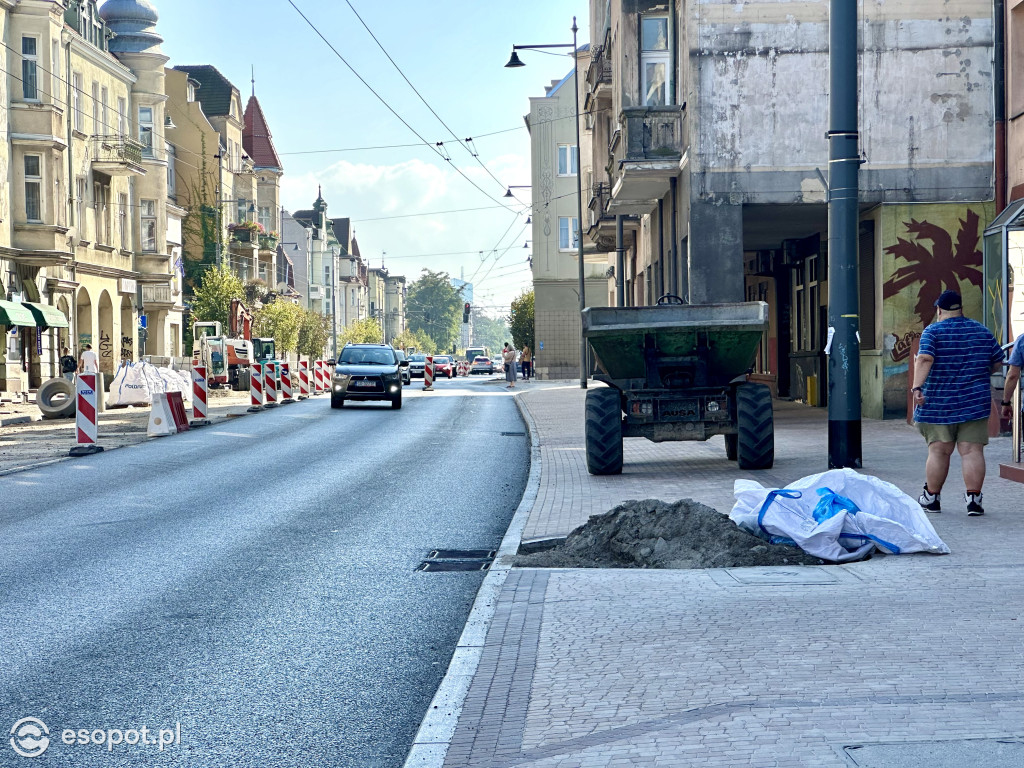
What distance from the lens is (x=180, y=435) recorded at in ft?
72.4

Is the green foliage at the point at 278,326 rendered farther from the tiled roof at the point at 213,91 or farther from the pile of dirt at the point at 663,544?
the pile of dirt at the point at 663,544

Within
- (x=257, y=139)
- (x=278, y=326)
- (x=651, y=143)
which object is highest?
(x=257, y=139)

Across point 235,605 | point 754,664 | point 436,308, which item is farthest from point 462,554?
point 436,308

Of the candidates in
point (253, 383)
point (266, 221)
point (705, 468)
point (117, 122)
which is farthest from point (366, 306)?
point (705, 468)

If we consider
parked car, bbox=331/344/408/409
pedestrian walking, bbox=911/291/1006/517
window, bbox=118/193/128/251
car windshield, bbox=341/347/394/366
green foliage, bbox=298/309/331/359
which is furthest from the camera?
green foliage, bbox=298/309/331/359

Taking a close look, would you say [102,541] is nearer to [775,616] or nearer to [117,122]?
[775,616]

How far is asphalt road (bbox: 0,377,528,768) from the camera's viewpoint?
4.85 metres

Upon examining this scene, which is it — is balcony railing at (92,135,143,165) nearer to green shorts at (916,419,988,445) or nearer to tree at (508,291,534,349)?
tree at (508,291,534,349)

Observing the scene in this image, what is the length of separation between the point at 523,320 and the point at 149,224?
2557cm

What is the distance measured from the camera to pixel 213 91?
7156 cm

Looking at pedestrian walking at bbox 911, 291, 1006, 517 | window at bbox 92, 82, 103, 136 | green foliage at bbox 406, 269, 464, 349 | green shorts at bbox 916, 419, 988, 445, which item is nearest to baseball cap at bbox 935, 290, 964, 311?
A: pedestrian walking at bbox 911, 291, 1006, 517

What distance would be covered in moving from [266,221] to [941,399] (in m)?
78.9

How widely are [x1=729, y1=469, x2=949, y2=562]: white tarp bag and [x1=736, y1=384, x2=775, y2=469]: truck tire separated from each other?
16.6 feet

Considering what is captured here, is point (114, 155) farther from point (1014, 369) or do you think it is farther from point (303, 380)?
point (1014, 369)
